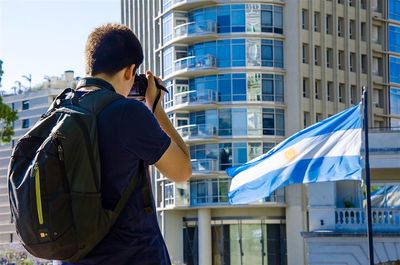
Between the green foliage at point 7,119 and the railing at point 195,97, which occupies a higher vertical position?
the railing at point 195,97

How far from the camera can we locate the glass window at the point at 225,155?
5988 centimetres

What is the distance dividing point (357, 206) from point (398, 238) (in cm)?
184

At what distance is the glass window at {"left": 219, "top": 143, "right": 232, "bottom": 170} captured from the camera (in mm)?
59875

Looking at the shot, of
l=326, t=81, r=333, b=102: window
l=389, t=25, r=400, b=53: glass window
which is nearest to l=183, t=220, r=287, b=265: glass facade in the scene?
l=326, t=81, r=333, b=102: window

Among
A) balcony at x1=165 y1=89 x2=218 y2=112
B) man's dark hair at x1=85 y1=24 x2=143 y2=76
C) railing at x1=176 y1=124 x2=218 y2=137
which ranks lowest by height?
man's dark hair at x1=85 y1=24 x2=143 y2=76

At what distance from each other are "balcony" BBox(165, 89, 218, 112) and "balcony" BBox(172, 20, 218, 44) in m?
2.98

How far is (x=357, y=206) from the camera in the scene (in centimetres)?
3344

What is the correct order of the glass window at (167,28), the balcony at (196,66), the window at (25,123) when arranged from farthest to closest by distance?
1. the window at (25,123)
2. the glass window at (167,28)
3. the balcony at (196,66)

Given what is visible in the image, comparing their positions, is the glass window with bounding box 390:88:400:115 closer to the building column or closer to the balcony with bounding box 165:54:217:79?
the balcony with bounding box 165:54:217:79

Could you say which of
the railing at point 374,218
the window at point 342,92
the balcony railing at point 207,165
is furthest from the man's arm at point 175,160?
the window at point 342,92

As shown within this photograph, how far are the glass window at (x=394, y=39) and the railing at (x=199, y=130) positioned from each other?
14.5m

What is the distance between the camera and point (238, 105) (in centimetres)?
6009

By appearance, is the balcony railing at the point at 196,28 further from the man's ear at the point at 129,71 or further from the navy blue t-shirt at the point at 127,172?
the navy blue t-shirt at the point at 127,172

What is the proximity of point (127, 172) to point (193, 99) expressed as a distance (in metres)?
57.5
